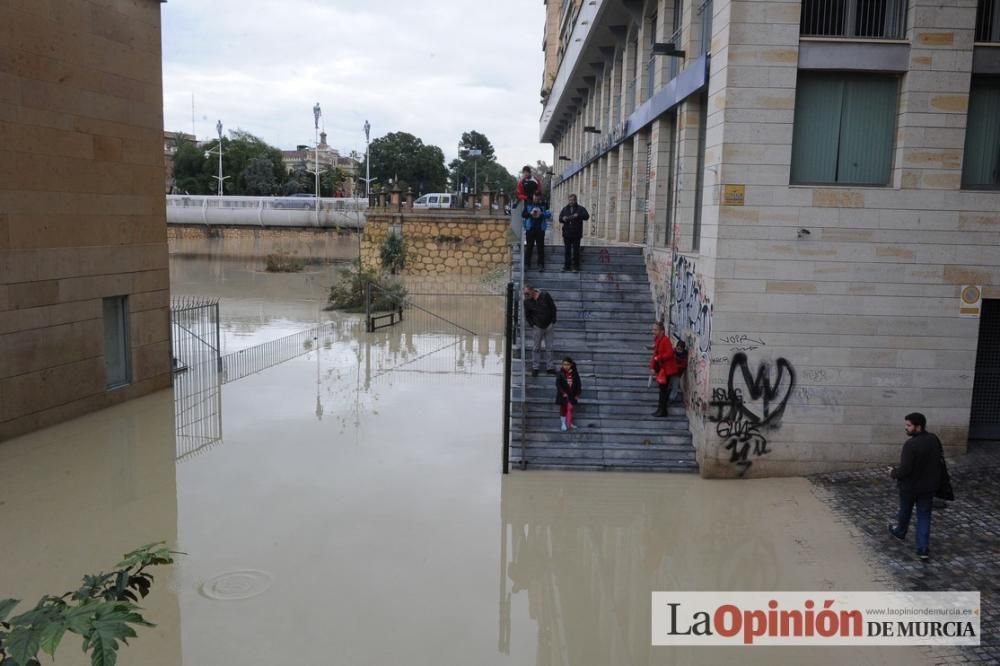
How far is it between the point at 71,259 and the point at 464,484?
31.0 feet

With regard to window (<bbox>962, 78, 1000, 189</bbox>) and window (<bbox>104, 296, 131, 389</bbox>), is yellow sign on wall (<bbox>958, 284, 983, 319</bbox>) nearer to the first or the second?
window (<bbox>962, 78, 1000, 189</bbox>)

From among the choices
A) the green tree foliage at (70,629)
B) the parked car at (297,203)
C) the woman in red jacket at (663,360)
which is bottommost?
the woman in red jacket at (663,360)

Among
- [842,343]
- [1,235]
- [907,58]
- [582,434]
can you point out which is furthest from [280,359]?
[907,58]

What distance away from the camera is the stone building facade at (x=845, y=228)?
38.5ft

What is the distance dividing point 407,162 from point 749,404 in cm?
7957

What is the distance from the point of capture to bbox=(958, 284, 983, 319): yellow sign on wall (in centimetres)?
1192

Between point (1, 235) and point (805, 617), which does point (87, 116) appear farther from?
point (805, 617)

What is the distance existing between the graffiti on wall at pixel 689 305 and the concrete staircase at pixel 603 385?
111cm

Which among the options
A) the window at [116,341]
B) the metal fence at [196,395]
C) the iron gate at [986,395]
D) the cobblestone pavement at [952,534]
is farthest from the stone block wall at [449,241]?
the cobblestone pavement at [952,534]

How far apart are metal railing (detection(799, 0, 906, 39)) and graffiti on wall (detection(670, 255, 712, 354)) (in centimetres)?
410

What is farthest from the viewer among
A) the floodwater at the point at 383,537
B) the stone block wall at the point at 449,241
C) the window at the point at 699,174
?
the stone block wall at the point at 449,241

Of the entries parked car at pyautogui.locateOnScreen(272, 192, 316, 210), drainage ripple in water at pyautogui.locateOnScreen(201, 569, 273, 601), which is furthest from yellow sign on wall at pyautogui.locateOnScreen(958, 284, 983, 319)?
parked car at pyautogui.locateOnScreen(272, 192, 316, 210)

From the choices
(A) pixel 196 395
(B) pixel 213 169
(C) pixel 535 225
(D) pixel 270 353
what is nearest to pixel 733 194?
(C) pixel 535 225

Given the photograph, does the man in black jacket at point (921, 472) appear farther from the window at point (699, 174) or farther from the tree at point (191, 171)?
the tree at point (191, 171)
